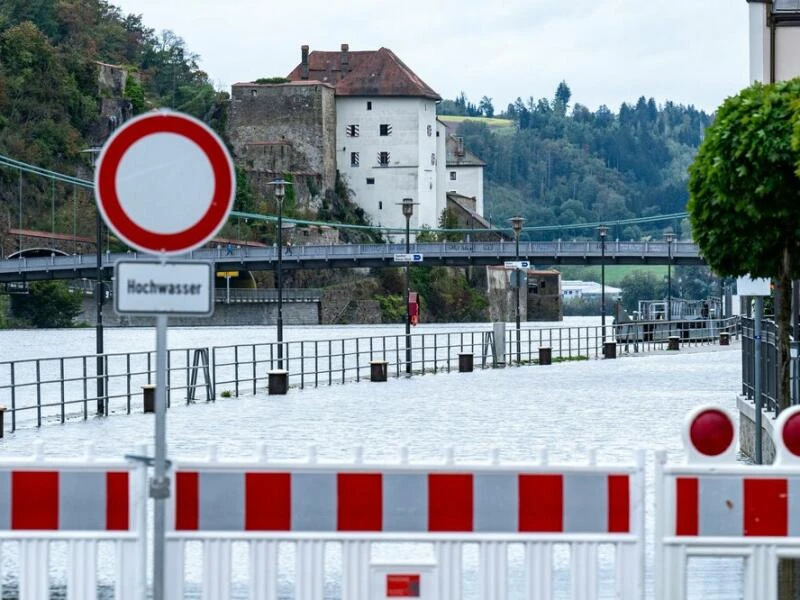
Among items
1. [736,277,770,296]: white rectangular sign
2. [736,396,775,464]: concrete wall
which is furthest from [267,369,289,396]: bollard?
[736,277,770,296]: white rectangular sign

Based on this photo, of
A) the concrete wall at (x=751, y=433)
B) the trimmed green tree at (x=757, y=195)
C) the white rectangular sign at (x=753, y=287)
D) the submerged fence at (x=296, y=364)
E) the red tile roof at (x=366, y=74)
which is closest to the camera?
the concrete wall at (x=751, y=433)

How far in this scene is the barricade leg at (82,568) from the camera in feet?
19.9

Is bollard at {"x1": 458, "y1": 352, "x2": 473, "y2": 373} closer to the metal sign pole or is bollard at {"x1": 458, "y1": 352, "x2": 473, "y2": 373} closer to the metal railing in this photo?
the metal railing

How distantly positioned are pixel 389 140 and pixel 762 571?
421 feet

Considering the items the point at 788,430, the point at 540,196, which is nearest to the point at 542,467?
the point at 788,430

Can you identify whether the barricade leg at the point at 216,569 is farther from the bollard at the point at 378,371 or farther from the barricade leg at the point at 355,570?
the bollard at the point at 378,371

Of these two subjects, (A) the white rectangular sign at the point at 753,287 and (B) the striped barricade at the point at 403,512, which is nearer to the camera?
(B) the striped barricade at the point at 403,512

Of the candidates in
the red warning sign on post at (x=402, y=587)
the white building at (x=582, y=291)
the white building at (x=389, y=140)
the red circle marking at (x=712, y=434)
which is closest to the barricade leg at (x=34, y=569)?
the red warning sign on post at (x=402, y=587)

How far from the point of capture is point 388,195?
435 ft

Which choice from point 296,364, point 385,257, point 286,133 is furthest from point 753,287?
point 286,133

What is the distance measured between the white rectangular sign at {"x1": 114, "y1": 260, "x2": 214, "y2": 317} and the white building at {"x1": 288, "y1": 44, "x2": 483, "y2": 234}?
12364cm

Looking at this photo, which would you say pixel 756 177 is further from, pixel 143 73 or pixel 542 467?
pixel 143 73

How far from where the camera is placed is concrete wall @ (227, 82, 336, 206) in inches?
5089

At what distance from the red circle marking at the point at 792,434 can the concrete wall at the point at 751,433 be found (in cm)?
721
